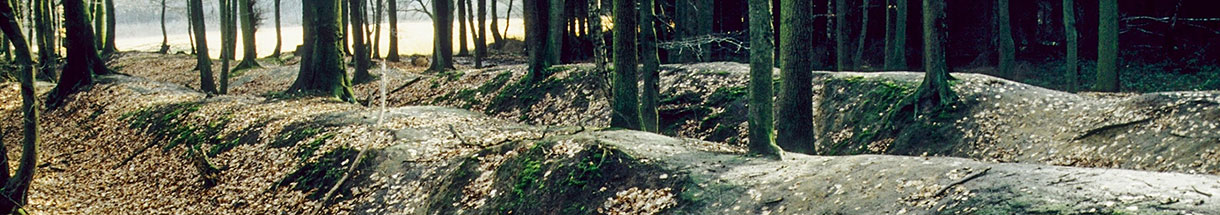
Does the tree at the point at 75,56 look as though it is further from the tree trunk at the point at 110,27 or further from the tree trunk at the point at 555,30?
the tree trunk at the point at 110,27

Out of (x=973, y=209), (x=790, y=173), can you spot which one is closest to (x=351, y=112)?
(x=790, y=173)

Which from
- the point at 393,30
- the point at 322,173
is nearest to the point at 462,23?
the point at 393,30

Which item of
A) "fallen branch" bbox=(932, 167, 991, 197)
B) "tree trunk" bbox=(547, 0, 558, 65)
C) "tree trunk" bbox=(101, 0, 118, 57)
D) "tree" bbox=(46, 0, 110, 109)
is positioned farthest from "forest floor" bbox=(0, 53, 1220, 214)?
"tree trunk" bbox=(101, 0, 118, 57)

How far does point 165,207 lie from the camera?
15453 mm

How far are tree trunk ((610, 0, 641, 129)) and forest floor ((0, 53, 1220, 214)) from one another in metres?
0.70

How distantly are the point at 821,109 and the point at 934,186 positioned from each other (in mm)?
9642

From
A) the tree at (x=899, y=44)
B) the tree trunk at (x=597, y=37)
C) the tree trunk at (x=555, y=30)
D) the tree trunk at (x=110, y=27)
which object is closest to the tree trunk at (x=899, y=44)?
the tree at (x=899, y=44)

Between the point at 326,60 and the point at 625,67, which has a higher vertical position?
the point at 326,60

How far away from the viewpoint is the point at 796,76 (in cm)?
1332

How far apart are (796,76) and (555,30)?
1339 cm

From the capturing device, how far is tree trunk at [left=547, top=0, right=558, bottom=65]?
24406 millimetres

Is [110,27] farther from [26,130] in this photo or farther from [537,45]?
[26,130]

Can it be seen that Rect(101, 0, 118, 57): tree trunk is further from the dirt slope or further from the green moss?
the green moss

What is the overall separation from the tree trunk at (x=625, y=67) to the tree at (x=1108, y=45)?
10.8 metres
